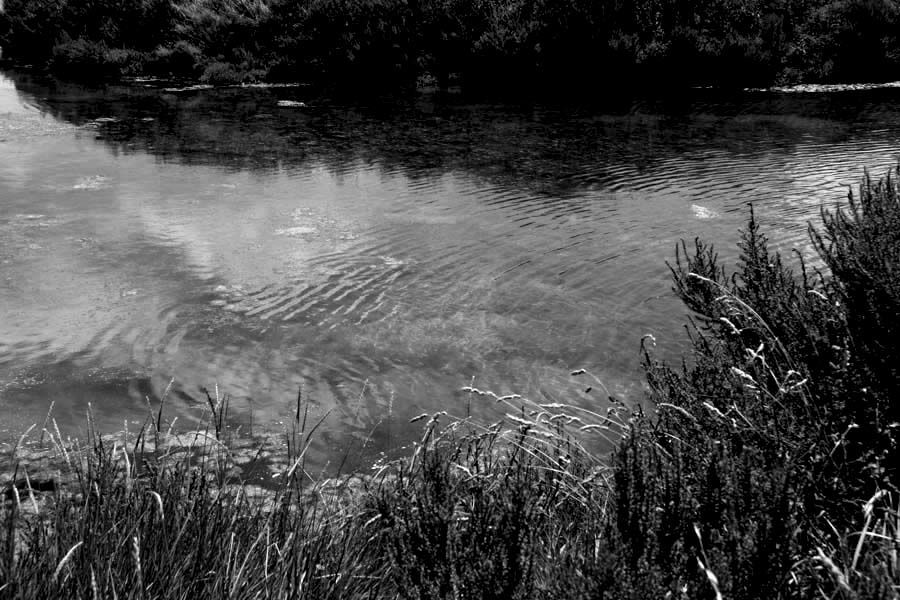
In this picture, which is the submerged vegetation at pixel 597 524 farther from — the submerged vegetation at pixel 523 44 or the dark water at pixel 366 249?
the submerged vegetation at pixel 523 44

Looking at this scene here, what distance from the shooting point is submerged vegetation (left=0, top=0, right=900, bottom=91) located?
19.2 metres

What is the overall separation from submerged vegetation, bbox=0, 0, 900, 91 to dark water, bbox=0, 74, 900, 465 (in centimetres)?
509

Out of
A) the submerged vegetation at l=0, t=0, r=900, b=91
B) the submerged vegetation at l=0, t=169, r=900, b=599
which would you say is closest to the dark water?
the submerged vegetation at l=0, t=169, r=900, b=599

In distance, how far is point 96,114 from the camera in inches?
641

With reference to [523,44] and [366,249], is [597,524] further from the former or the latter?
[523,44]

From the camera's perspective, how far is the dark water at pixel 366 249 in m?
4.95

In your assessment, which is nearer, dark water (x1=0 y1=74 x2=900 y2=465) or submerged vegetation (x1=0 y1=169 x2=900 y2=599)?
submerged vegetation (x1=0 y1=169 x2=900 y2=599)

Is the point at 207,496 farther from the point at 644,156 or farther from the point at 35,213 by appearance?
the point at 644,156

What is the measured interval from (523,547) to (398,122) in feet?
43.5

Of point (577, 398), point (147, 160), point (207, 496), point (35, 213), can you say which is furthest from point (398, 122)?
point (207, 496)

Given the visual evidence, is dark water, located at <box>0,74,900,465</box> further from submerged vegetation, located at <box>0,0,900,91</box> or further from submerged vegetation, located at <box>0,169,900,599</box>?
submerged vegetation, located at <box>0,0,900,91</box>

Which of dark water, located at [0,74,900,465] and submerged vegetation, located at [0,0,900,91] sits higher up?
submerged vegetation, located at [0,0,900,91]

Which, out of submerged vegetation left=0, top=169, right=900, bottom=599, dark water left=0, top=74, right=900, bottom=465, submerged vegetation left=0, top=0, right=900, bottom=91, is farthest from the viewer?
submerged vegetation left=0, top=0, right=900, bottom=91

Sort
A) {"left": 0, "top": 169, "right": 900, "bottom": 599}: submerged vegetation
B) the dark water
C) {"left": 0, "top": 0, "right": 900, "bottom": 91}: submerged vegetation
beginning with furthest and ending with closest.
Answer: {"left": 0, "top": 0, "right": 900, "bottom": 91}: submerged vegetation → the dark water → {"left": 0, "top": 169, "right": 900, "bottom": 599}: submerged vegetation
